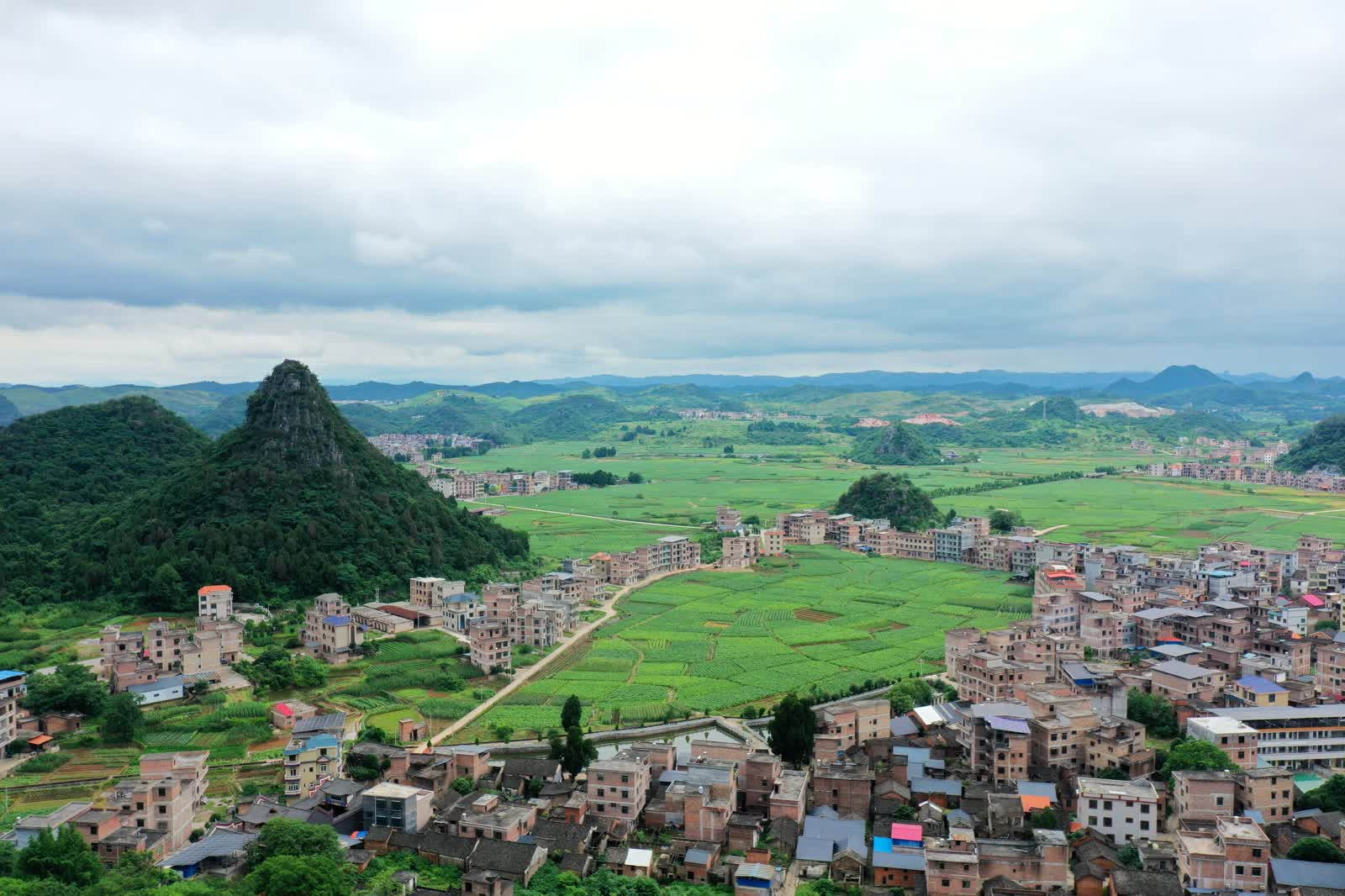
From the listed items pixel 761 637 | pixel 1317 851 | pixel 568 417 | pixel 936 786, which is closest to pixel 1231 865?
pixel 1317 851

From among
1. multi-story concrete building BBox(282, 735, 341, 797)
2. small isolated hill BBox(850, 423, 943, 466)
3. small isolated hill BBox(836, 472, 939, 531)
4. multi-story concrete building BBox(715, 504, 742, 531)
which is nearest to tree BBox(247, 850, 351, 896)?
multi-story concrete building BBox(282, 735, 341, 797)

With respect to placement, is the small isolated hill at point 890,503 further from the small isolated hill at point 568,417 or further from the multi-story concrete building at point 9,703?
the small isolated hill at point 568,417

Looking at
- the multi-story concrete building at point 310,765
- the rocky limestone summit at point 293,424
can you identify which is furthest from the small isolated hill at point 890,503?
the multi-story concrete building at point 310,765

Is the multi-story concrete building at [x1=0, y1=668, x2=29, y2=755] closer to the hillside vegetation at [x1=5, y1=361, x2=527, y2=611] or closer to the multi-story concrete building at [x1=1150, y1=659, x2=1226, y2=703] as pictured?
the hillside vegetation at [x1=5, y1=361, x2=527, y2=611]

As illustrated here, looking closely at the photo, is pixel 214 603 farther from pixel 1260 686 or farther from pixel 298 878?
pixel 1260 686

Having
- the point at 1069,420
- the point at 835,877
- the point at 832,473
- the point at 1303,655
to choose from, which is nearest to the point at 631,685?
the point at 835,877

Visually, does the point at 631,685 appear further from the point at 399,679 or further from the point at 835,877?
the point at 835,877
